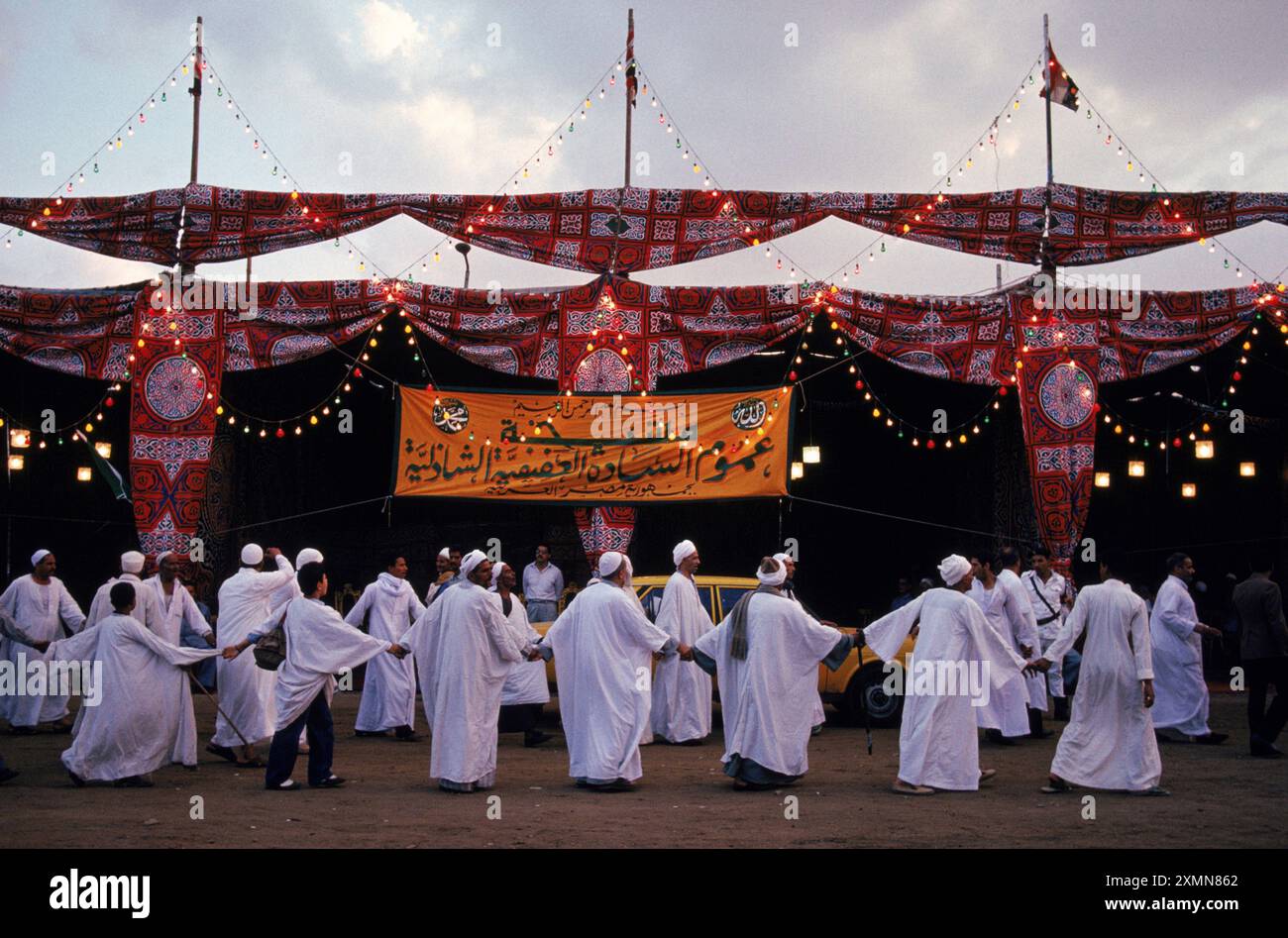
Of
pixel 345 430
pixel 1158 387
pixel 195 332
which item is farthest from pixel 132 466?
pixel 1158 387

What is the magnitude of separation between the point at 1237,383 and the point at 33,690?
15053 millimetres

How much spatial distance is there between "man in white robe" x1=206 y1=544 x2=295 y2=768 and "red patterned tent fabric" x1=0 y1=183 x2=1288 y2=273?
654cm

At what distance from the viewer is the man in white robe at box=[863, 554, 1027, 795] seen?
27.5 feet

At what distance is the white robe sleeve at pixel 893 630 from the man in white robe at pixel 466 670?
7.84ft

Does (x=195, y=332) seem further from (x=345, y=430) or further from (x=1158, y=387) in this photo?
(x=1158, y=387)

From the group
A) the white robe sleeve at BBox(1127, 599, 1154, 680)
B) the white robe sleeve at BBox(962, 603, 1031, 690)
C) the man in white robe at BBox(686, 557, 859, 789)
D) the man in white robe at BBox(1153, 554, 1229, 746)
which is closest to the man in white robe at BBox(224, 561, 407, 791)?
the man in white robe at BBox(686, 557, 859, 789)

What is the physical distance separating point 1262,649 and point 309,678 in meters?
7.28

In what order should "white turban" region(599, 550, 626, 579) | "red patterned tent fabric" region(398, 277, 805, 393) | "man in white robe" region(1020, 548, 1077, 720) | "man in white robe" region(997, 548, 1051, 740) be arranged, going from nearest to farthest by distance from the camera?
"white turban" region(599, 550, 626, 579)
"man in white robe" region(997, 548, 1051, 740)
"man in white robe" region(1020, 548, 1077, 720)
"red patterned tent fabric" region(398, 277, 805, 393)

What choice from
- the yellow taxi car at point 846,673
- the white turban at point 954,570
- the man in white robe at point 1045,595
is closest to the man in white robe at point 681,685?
the yellow taxi car at point 846,673

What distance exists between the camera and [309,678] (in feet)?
27.8

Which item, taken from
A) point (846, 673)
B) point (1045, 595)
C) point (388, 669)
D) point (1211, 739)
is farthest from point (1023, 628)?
point (388, 669)

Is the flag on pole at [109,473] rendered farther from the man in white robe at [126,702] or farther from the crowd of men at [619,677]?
the man in white robe at [126,702]

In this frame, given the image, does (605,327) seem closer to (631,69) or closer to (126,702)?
(631,69)

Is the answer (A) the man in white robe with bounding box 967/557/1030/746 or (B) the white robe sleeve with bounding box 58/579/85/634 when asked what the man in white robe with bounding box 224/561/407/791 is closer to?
(B) the white robe sleeve with bounding box 58/579/85/634
